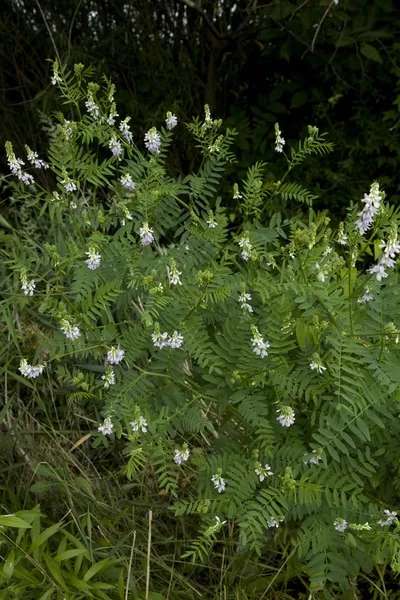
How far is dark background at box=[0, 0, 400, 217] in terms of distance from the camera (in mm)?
3992

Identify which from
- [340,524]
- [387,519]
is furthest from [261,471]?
[387,519]

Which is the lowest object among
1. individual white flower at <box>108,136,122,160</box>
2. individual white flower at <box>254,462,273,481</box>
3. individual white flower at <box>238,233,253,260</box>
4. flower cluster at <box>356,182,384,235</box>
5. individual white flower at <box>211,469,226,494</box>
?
individual white flower at <box>211,469,226,494</box>

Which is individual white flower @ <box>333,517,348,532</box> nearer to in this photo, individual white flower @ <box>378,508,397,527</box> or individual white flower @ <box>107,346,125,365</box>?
individual white flower @ <box>378,508,397,527</box>

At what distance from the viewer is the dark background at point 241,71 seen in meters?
3.99

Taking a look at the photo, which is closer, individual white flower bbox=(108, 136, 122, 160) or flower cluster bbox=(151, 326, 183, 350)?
flower cluster bbox=(151, 326, 183, 350)

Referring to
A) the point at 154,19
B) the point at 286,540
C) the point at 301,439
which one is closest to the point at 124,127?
the point at 301,439

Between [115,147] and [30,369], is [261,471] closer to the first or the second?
[30,369]

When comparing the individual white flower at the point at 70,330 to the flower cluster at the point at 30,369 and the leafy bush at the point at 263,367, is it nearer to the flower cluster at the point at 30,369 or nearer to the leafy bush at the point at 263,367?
the leafy bush at the point at 263,367

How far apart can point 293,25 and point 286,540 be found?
9.44 feet

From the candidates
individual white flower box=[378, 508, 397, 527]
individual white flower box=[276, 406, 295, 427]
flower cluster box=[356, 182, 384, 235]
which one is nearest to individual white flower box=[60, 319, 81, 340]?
individual white flower box=[276, 406, 295, 427]

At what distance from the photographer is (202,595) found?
2.13 metres

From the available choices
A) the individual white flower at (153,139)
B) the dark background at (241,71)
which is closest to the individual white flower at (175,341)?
the individual white flower at (153,139)

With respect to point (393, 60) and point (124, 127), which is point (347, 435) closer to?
point (124, 127)

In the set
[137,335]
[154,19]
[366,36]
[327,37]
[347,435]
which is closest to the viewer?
[347,435]
